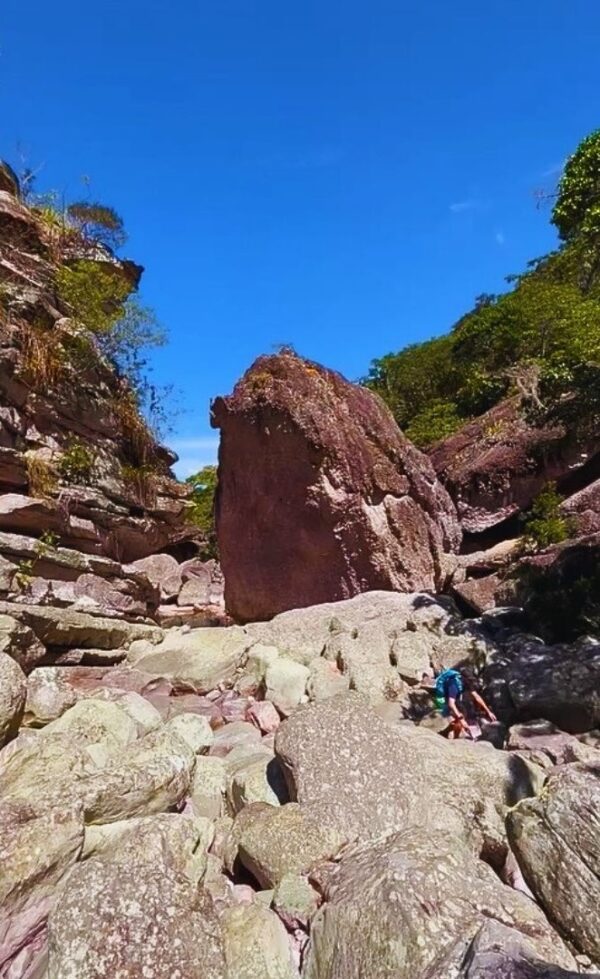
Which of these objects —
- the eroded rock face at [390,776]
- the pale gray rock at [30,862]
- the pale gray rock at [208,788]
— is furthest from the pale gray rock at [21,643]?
the eroded rock face at [390,776]

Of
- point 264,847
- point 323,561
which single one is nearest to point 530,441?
point 323,561

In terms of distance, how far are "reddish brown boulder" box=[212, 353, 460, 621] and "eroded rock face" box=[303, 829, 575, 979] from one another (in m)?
6.82

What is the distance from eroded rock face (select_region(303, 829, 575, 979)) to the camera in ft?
10.1

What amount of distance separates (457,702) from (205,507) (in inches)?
733

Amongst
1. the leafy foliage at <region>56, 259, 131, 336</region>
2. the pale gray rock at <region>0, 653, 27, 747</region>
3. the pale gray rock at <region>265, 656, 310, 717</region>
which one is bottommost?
the pale gray rock at <region>265, 656, 310, 717</region>

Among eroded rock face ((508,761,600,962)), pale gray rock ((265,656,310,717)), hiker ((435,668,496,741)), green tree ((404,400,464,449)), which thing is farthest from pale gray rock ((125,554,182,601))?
eroded rock face ((508,761,600,962))

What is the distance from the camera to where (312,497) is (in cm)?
1063

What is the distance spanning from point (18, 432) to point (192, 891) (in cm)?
1044

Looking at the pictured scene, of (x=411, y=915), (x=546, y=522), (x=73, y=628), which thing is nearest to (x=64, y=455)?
(x=73, y=628)

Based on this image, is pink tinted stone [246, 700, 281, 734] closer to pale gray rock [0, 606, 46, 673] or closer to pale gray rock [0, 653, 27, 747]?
pale gray rock [0, 653, 27, 747]

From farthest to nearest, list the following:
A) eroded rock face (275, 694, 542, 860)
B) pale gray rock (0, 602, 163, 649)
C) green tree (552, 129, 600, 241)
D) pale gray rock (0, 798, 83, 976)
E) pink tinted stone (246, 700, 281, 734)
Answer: pale gray rock (0, 602, 163, 649) < green tree (552, 129, 600, 241) < pink tinted stone (246, 700, 281, 734) < eroded rock face (275, 694, 542, 860) < pale gray rock (0, 798, 83, 976)

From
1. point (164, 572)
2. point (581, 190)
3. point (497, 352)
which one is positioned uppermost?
point (497, 352)

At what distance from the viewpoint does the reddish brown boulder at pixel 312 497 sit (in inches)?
415

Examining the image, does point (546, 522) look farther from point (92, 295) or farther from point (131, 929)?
point (92, 295)
